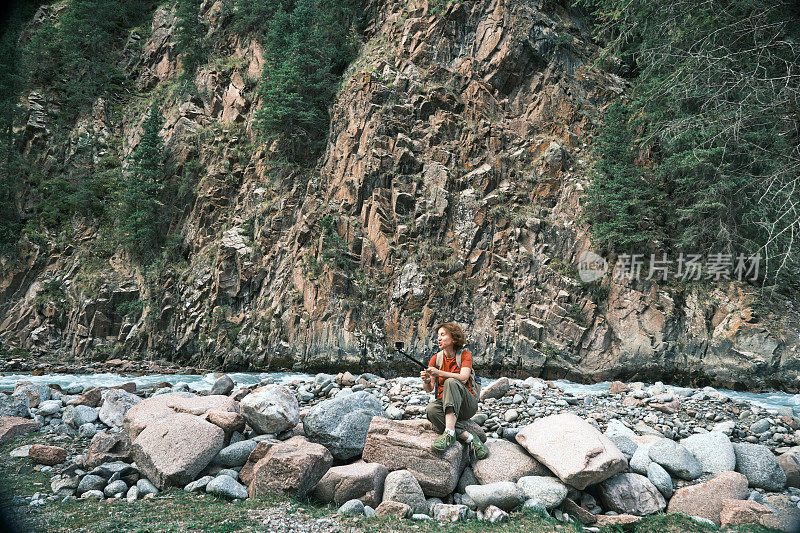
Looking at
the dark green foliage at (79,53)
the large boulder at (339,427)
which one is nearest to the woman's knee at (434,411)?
the large boulder at (339,427)

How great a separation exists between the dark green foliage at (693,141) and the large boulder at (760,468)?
3605 mm

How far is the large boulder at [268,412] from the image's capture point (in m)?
6.21

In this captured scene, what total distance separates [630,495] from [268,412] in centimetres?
502

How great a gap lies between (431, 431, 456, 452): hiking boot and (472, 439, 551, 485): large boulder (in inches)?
23.6

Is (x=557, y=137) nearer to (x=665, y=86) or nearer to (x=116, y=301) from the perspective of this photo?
(x=665, y=86)

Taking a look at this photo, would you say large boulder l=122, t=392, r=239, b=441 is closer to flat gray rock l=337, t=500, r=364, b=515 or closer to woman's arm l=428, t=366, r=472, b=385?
flat gray rock l=337, t=500, r=364, b=515

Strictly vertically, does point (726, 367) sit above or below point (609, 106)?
below

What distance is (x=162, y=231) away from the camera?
23.7m

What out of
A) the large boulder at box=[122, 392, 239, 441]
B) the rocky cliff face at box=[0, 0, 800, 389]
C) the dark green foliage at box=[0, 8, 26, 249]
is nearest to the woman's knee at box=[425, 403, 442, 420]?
the large boulder at box=[122, 392, 239, 441]

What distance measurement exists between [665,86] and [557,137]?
37.3 ft

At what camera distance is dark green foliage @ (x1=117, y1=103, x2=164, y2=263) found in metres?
22.9

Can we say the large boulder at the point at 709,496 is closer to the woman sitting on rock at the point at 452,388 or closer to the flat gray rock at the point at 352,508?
the woman sitting on rock at the point at 452,388

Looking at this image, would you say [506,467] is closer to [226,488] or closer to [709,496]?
[709,496]

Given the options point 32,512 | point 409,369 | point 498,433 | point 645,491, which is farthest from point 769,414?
point 32,512
